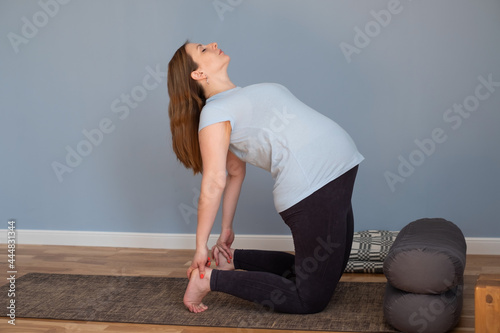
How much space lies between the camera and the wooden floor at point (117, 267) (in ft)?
7.09

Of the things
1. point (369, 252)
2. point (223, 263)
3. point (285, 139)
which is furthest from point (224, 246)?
point (369, 252)

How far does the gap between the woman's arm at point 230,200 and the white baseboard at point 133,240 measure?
94 cm

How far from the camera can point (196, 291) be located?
2271mm

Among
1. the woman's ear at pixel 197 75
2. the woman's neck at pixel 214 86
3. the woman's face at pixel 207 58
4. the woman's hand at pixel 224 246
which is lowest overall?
the woman's hand at pixel 224 246

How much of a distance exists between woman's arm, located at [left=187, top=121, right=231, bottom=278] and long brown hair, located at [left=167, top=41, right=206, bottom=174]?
12 centimetres

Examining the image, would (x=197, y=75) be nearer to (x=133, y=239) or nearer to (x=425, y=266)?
(x=425, y=266)

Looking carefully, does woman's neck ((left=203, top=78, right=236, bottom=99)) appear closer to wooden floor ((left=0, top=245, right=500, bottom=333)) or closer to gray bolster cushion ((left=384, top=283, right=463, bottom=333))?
wooden floor ((left=0, top=245, right=500, bottom=333))

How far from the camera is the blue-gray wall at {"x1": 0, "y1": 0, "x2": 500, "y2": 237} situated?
3.16 m

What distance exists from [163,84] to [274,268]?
4.89 ft

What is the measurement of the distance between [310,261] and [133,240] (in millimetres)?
1720

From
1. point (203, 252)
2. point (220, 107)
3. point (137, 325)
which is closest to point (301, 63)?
point (220, 107)

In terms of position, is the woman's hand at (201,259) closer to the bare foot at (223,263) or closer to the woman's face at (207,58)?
the bare foot at (223,263)

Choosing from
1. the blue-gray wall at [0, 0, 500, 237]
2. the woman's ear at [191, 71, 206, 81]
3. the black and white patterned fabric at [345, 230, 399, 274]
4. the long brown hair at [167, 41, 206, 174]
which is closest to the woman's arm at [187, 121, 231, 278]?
the long brown hair at [167, 41, 206, 174]

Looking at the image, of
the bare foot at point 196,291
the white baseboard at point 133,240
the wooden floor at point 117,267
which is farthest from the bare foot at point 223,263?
the white baseboard at point 133,240
